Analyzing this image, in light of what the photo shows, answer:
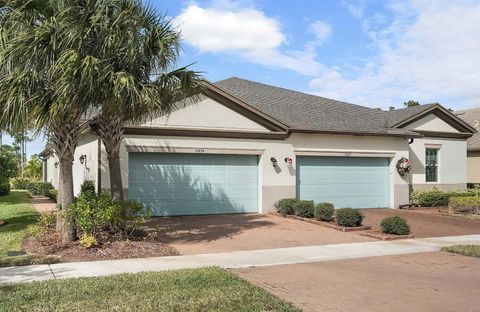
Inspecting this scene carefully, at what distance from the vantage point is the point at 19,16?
1068 cm

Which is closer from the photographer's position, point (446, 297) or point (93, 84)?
point (446, 297)

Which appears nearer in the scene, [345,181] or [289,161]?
[289,161]

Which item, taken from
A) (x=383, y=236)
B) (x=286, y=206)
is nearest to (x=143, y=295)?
(x=383, y=236)

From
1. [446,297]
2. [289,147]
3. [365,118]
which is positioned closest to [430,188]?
[365,118]

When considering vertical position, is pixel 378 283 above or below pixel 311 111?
below

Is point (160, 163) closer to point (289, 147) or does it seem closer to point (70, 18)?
point (289, 147)

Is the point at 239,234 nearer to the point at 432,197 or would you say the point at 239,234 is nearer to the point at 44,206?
the point at 44,206

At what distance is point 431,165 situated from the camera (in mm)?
25562

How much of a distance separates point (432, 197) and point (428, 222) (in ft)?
19.5

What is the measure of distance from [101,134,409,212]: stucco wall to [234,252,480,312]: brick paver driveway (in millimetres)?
8677

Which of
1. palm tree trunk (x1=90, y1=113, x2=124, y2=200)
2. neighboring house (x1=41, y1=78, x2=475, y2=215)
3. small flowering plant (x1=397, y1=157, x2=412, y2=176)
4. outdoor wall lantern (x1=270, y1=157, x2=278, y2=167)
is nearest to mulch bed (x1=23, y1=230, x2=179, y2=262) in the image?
palm tree trunk (x1=90, y1=113, x2=124, y2=200)

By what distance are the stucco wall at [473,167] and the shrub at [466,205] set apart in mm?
10960

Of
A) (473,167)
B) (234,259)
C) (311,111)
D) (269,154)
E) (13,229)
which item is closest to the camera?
(234,259)

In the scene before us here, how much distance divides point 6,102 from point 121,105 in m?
2.54
